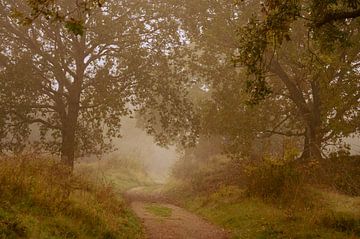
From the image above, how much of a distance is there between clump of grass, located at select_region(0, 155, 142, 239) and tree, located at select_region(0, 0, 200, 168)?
8.14 meters

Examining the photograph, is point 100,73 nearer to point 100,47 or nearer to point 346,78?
point 100,47

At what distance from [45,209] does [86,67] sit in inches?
557

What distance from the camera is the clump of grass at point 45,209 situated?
24.7 feet

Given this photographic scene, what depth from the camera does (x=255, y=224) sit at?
1195cm

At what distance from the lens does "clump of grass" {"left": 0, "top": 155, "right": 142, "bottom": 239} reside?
7.54 metres

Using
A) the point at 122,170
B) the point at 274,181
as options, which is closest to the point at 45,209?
the point at 274,181

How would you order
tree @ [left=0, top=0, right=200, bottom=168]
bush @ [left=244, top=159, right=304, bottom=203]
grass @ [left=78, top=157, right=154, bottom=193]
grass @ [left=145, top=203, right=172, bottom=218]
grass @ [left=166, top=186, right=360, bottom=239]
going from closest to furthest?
grass @ [left=166, top=186, right=360, bottom=239] → bush @ [left=244, top=159, right=304, bottom=203] → grass @ [left=145, top=203, right=172, bottom=218] → tree @ [left=0, top=0, right=200, bottom=168] → grass @ [left=78, top=157, right=154, bottom=193]

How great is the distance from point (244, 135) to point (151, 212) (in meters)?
5.82

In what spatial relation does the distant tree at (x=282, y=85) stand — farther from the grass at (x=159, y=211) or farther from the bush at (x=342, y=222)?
the bush at (x=342, y=222)

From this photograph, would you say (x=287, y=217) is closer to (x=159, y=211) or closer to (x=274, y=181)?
(x=274, y=181)

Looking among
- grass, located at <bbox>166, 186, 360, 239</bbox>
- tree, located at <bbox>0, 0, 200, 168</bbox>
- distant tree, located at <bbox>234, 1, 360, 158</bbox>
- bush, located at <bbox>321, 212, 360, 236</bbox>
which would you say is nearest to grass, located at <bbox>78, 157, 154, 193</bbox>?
tree, located at <bbox>0, 0, 200, 168</bbox>

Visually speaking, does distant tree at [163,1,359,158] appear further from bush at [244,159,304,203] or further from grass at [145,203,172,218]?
grass at [145,203,172,218]

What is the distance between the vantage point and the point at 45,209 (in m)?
8.81

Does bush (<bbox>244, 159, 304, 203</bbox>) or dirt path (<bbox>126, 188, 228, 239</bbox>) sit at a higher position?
bush (<bbox>244, 159, 304, 203</bbox>)
